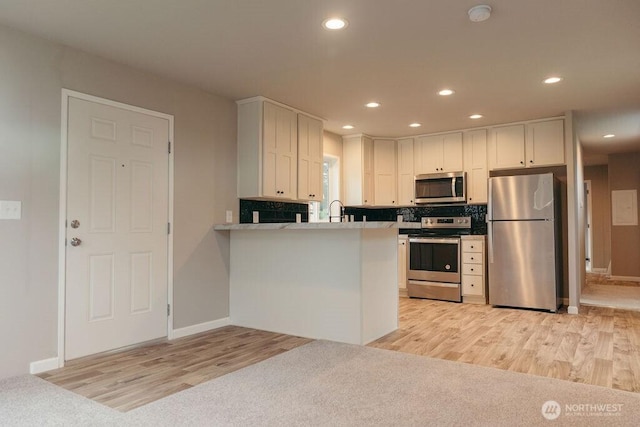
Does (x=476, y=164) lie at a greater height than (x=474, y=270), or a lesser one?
greater

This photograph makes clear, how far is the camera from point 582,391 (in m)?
2.56

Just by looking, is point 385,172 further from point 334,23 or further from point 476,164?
point 334,23

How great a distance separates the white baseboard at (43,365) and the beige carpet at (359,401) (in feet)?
0.51

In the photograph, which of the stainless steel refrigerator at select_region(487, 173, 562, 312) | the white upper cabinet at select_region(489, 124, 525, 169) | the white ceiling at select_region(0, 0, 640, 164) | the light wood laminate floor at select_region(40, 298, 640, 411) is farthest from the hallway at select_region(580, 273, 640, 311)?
the white ceiling at select_region(0, 0, 640, 164)

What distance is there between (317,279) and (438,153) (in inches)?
128

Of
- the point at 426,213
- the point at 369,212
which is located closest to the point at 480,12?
the point at 426,213

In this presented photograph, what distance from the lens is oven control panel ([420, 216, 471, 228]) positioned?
19.9ft

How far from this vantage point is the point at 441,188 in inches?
242

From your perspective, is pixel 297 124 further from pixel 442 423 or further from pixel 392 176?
pixel 442 423

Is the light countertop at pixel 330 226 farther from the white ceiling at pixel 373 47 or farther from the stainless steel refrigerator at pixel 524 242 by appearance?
the stainless steel refrigerator at pixel 524 242

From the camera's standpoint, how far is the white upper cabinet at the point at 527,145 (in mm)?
5266

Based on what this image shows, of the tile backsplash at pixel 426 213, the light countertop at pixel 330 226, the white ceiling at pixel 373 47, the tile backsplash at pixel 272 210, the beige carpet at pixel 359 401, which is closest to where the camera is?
the beige carpet at pixel 359 401

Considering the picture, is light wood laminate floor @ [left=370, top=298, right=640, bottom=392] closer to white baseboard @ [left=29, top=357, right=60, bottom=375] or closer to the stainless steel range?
the stainless steel range

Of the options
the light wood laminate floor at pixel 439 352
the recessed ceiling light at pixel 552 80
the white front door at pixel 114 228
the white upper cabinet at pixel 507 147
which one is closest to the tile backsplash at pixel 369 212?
the white upper cabinet at pixel 507 147
